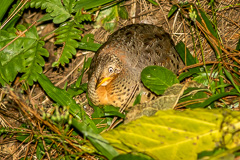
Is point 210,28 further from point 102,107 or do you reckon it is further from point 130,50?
point 102,107

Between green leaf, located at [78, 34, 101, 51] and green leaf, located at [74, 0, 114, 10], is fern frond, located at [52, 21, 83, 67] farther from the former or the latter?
green leaf, located at [78, 34, 101, 51]

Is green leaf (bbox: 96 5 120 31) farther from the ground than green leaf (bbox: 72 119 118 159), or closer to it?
farther from the ground

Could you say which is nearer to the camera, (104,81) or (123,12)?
(104,81)

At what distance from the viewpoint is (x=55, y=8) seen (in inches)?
174

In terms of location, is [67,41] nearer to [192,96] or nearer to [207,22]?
[192,96]

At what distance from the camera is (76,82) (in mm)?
4516

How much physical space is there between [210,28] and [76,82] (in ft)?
6.38

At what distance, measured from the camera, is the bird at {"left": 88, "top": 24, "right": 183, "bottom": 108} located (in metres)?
3.97

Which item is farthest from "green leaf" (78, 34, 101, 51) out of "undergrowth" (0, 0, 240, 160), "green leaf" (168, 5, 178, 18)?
"green leaf" (168, 5, 178, 18)

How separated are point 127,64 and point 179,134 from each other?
1.40 meters

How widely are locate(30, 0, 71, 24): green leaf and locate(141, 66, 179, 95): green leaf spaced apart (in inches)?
56.7

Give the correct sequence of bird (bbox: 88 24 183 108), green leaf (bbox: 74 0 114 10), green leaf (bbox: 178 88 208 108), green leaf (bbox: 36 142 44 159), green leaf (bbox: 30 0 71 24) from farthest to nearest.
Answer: green leaf (bbox: 74 0 114 10) → green leaf (bbox: 30 0 71 24) → bird (bbox: 88 24 183 108) → green leaf (bbox: 36 142 44 159) → green leaf (bbox: 178 88 208 108)

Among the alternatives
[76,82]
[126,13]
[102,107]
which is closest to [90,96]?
[102,107]

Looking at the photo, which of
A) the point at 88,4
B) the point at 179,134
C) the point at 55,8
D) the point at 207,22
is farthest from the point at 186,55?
the point at 55,8
